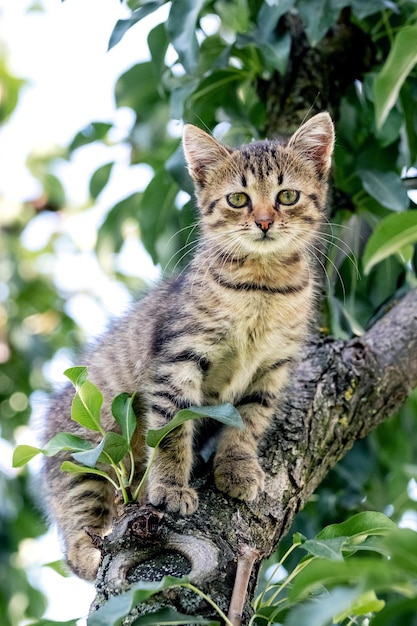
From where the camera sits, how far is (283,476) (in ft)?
10.9

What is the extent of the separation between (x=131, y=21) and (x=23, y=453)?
229cm

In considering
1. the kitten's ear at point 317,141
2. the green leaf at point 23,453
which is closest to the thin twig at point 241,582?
the green leaf at point 23,453

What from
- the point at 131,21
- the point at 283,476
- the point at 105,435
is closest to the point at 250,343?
the point at 283,476

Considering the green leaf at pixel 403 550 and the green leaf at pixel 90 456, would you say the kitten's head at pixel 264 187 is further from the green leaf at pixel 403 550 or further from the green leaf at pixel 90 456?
the green leaf at pixel 403 550

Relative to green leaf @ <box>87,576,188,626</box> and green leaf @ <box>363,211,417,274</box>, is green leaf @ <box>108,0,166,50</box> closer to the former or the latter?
green leaf @ <box>363,211,417,274</box>

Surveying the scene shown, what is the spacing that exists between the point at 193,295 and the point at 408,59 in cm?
138

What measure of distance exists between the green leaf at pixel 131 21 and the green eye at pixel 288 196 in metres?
1.08

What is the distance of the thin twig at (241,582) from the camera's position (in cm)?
240

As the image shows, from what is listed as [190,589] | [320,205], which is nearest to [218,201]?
[320,205]

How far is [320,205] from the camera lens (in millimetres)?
4164

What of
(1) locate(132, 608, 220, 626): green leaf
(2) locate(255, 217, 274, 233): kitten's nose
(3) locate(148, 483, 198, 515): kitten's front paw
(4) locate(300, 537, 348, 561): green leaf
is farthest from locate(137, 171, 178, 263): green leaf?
(1) locate(132, 608, 220, 626): green leaf

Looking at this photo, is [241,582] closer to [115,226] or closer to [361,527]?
[361,527]

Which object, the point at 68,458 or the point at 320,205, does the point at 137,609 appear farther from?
the point at 320,205

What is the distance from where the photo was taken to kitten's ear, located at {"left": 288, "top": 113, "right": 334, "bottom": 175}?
3979 millimetres
